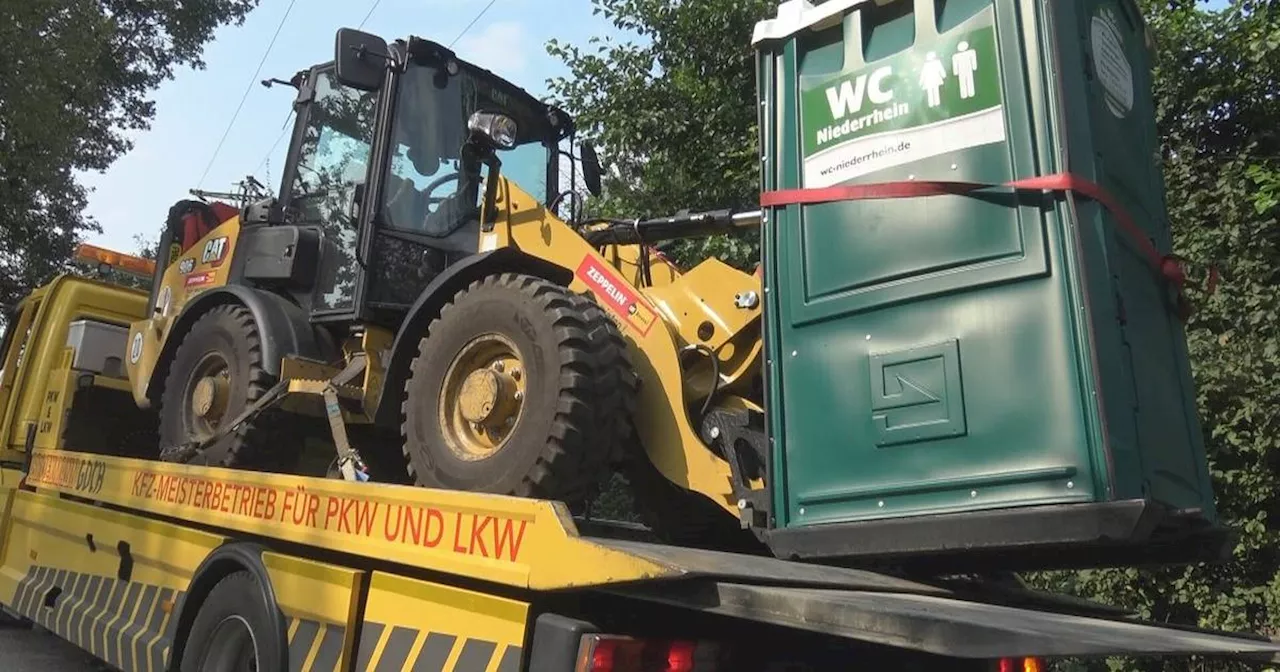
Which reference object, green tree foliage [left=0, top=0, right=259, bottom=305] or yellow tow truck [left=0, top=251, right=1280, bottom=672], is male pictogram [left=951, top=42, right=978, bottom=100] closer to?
yellow tow truck [left=0, top=251, right=1280, bottom=672]

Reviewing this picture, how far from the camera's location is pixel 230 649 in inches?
160

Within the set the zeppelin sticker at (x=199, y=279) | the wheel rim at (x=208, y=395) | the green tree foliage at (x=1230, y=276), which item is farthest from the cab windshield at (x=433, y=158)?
the green tree foliage at (x=1230, y=276)

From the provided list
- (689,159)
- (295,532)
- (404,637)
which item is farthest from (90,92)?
(404,637)

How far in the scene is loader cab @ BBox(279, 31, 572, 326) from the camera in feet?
16.2

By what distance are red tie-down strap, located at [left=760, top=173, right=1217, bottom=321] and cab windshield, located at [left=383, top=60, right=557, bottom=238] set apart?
2328mm

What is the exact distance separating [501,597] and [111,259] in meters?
6.94

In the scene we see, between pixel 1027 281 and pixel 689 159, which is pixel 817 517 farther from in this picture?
pixel 689 159

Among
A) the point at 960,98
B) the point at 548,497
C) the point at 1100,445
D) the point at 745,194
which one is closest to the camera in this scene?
the point at 1100,445

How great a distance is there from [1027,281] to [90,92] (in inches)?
557

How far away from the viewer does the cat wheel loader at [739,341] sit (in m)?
2.66

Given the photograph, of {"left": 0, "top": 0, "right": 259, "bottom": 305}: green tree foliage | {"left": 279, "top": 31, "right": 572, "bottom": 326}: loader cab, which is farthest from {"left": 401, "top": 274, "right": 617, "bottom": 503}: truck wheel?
{"left": 0, "top": 0, "right": 259, "bottom": 305}: green tree foliage

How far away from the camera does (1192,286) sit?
268 inches

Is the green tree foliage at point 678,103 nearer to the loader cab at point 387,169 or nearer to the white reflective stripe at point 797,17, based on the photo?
the loader cab at point 387,169

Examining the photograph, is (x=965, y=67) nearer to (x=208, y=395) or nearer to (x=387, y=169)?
(x=387, y=169)
